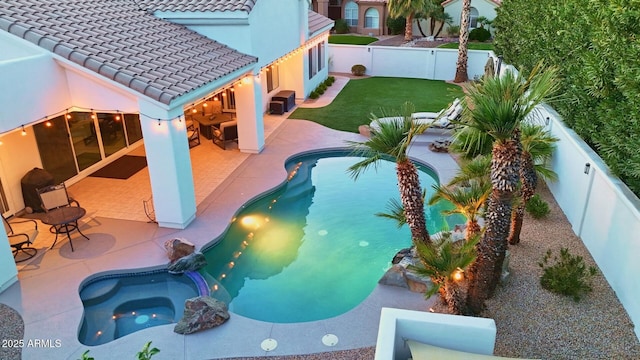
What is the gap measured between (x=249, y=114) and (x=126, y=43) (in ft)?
17.5

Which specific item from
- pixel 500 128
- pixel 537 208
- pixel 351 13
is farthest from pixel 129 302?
pixel 351 13

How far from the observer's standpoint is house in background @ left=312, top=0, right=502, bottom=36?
4703cm

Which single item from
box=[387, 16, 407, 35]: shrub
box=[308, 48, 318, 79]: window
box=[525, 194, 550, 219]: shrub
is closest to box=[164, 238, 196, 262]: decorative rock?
box=[525, 194, 550, 219]: shrub

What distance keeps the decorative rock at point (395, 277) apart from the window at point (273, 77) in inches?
627

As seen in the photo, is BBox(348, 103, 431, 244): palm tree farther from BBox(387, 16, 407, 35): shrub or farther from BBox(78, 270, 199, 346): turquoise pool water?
BBox(387, 16, 407, 35): shrub

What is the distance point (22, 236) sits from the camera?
12539 millimetres

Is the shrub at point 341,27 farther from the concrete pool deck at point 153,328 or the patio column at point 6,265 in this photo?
the patio column at point 6,265

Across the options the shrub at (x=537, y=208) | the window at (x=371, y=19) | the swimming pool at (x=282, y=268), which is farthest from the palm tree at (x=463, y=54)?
the window at (x=371, y=19)

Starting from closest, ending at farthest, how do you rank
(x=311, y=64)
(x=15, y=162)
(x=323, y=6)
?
(x=15, y=162), (x=311, y=64), (x=323, y=6)

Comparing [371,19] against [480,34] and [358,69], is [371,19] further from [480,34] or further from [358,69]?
[358,69]

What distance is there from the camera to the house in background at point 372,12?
47031 mm

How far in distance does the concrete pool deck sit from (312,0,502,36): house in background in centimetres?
3929

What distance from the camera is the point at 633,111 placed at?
9.09m

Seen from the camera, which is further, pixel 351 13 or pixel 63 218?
pixel 351 13
